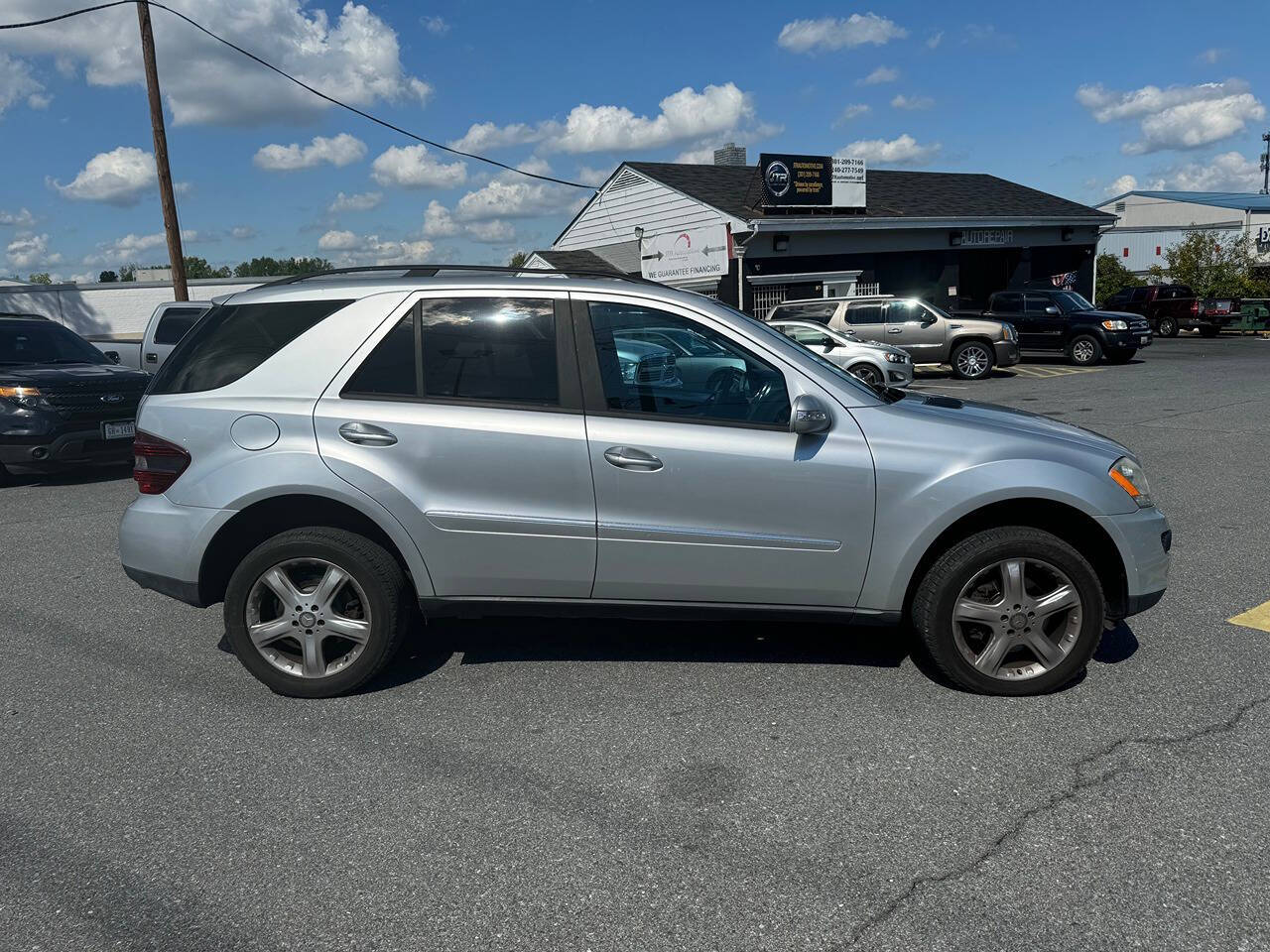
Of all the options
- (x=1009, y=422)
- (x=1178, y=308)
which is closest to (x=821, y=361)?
(x=1009, y=422)

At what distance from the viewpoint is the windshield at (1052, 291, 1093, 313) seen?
22641 millimetres

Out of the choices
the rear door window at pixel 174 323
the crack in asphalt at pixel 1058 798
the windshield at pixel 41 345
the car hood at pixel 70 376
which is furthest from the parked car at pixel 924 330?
the crack in asphalt at pixel 1058 798

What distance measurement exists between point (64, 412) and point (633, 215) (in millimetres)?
21380

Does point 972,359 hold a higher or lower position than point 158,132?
lower

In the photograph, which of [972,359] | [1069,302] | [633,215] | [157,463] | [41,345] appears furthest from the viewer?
[633,215]

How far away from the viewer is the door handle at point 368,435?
13.1 ft

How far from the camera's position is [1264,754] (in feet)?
11.5

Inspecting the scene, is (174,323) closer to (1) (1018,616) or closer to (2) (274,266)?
(1) (1018,616)

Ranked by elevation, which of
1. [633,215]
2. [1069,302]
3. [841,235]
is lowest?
[1069,302]

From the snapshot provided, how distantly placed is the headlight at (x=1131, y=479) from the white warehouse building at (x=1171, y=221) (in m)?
53.1

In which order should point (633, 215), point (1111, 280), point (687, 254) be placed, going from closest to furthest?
point (687, 254) < point (633, 215) < point (1111, 280)

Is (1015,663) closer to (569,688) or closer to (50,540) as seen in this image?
(569,688)

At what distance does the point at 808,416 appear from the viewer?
12.6 feet

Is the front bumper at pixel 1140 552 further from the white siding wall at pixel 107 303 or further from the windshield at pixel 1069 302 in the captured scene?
the white siding wall at pixel 107 303
